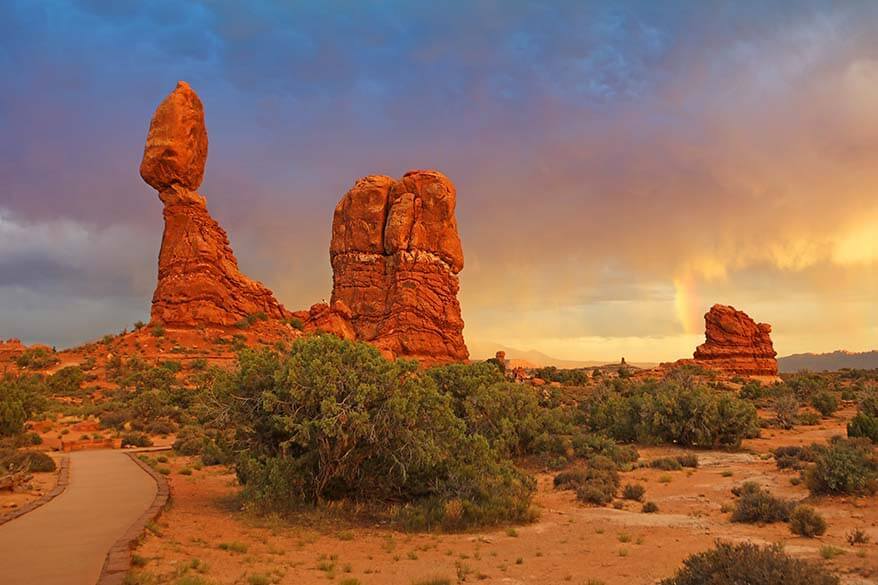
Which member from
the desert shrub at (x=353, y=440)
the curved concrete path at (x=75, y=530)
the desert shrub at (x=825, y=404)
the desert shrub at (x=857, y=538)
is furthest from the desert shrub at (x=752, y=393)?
the curved concrete path at (x=75, y=530)

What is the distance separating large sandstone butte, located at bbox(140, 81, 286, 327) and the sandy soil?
3819cm

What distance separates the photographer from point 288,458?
12.9 metres

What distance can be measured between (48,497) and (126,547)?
5.44 meters

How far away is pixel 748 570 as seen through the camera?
6102mm

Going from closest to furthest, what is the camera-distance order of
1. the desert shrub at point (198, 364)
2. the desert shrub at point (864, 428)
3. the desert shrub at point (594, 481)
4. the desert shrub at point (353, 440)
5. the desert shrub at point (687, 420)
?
the desert shrub at point (353, 440) → the desert shrub at point (594, 481) → the desert shrub at point (864, 428) → the desert shrub at point (687, 420) → the desert shrub at point (198, 364)

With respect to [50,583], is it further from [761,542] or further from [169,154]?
[169,154]

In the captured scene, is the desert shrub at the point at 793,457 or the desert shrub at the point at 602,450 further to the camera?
the desert shrub at the point at 602,450

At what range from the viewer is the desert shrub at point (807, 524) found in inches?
420

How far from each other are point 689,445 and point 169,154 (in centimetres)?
4653

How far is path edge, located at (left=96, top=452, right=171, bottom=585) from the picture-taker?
7.22 m

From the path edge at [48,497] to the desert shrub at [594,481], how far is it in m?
12.2

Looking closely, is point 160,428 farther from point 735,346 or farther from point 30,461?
point 735,346

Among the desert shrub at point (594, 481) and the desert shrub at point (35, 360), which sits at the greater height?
the desert shrub at point (35, 360)

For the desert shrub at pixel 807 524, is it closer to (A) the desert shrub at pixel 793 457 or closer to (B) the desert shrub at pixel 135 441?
(A) the desert shrub at pixel 793 457
